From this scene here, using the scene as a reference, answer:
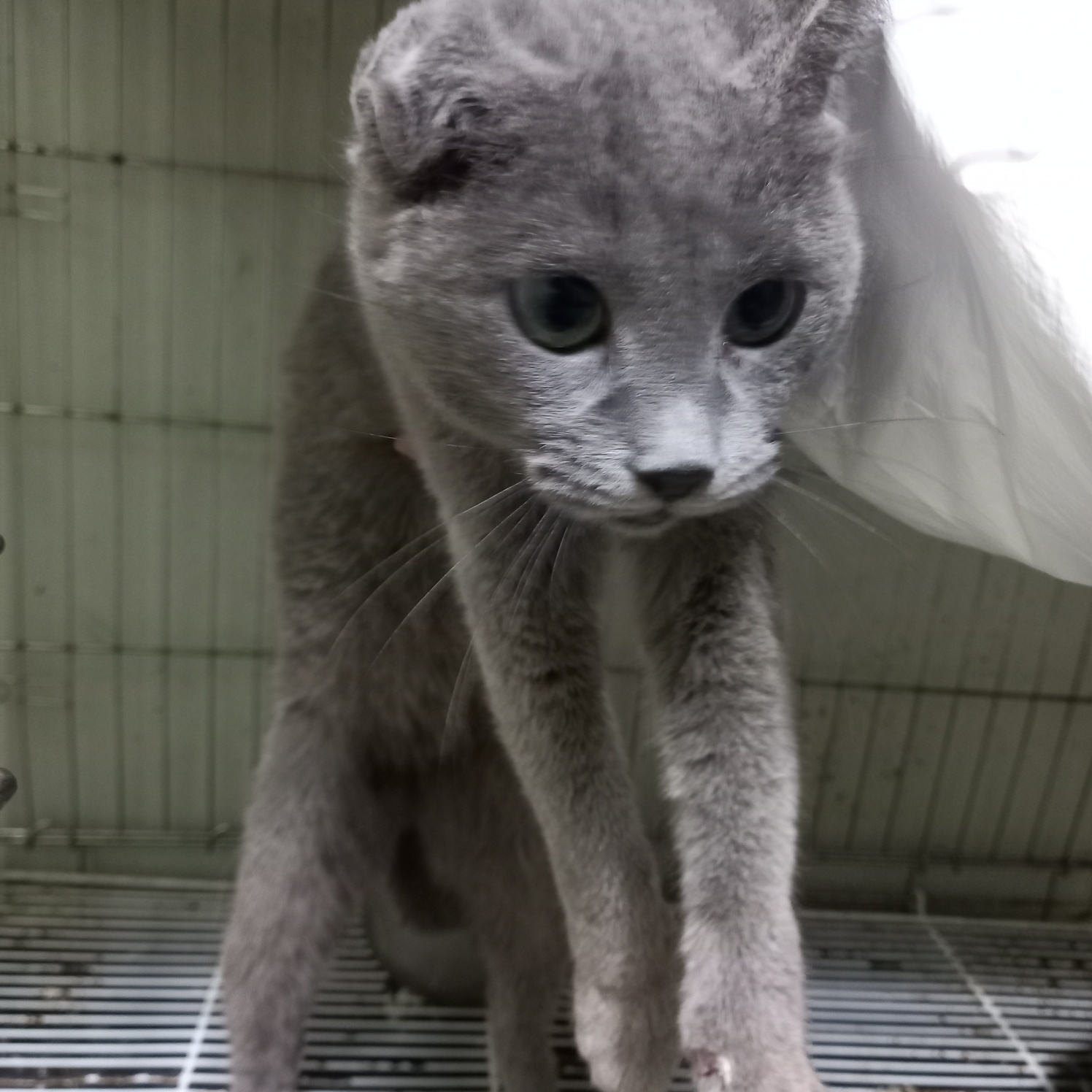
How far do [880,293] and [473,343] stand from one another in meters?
0.29

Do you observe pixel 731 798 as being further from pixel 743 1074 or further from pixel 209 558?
pixel 209 558

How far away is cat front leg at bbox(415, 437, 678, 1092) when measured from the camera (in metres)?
0.68

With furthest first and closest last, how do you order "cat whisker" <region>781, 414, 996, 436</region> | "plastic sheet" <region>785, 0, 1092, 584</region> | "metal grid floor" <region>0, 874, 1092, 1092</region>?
"metal grid floor" <region>0, 874, 1092, 1092</region>
"cat whisker" <region>781, 414, 996, 436</region>
"plastic sheet" <region>785, 0, 1092, 584</region>

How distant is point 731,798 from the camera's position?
668 mm

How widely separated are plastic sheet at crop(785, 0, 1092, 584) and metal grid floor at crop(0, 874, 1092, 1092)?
0.59 meters

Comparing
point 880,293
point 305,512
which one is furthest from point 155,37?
point 880,293

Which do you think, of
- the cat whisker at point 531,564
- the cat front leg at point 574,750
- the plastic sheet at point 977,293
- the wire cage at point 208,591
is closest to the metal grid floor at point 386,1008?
the wire cage at point 208,591

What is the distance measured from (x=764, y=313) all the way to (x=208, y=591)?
0.82 metres

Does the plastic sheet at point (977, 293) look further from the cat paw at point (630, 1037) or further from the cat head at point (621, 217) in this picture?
the cat paw at point (630, 1037)

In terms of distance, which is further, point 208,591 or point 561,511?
point 208,591

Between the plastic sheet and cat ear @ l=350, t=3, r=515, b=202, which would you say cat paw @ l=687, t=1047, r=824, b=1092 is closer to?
the plastic sheet

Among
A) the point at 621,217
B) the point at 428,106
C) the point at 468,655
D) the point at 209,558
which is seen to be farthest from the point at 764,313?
the point at 209,558

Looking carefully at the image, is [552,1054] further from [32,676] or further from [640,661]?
[32,676]

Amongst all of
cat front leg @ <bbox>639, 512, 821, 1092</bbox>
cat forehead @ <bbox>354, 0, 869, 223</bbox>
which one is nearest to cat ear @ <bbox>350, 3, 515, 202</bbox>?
cat forehead @ <bbox>354, 0, 869, 223</bbox>
